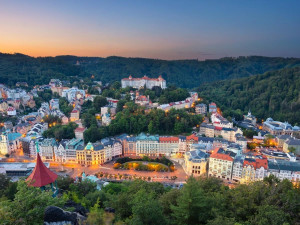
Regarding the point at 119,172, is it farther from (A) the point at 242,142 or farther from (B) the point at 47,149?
(A) the point at 242,142

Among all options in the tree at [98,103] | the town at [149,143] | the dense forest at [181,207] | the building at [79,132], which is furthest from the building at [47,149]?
the tree at [98,103]

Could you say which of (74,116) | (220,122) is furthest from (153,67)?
(220,122)

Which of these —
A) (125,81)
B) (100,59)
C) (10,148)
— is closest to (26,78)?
(125,81)

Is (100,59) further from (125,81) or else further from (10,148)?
(10,148)

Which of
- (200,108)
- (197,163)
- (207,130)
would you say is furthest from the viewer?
(200,108)

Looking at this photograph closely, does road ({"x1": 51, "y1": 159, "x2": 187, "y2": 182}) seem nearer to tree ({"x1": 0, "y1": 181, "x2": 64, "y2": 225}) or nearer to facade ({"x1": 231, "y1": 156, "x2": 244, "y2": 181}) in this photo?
facade ({"x1": 231, "y1": 156, "x2": 244, "y2": 181})

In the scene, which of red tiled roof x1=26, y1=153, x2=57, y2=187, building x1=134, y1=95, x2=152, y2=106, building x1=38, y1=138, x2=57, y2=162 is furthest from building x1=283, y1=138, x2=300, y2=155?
building x1=38, y1=138, x2=57, y2=162
